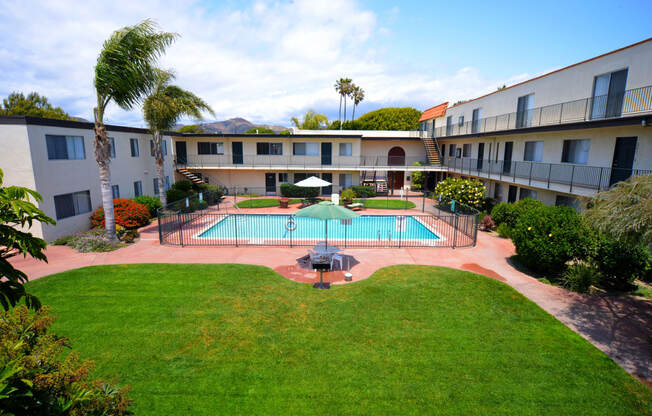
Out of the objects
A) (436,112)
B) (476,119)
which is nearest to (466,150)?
(476,119)

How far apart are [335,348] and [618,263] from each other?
1003 cm

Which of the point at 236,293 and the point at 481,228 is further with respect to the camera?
the point at 481,228

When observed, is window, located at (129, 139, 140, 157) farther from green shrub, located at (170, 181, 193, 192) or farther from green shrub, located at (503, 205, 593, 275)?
green shrub, located at (503, 205, 593, 275)

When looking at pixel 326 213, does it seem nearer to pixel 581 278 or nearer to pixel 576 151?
pixel 581 278

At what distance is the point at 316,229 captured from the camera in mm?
20547

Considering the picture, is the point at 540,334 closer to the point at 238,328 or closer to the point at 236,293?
the point at 238,328

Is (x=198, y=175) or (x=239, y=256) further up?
(x=198, y=175)

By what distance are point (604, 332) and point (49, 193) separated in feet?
72.1

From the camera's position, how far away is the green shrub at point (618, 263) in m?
10.8

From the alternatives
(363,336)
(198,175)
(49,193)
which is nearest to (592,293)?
(363,336)

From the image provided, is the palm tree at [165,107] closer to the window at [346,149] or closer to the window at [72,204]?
the window at [72,204]

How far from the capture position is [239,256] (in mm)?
14273

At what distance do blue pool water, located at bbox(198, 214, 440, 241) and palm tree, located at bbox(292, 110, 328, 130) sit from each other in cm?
3707

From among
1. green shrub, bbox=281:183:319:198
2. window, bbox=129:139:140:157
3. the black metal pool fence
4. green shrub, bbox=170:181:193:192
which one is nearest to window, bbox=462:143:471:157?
the black metal pool fence
